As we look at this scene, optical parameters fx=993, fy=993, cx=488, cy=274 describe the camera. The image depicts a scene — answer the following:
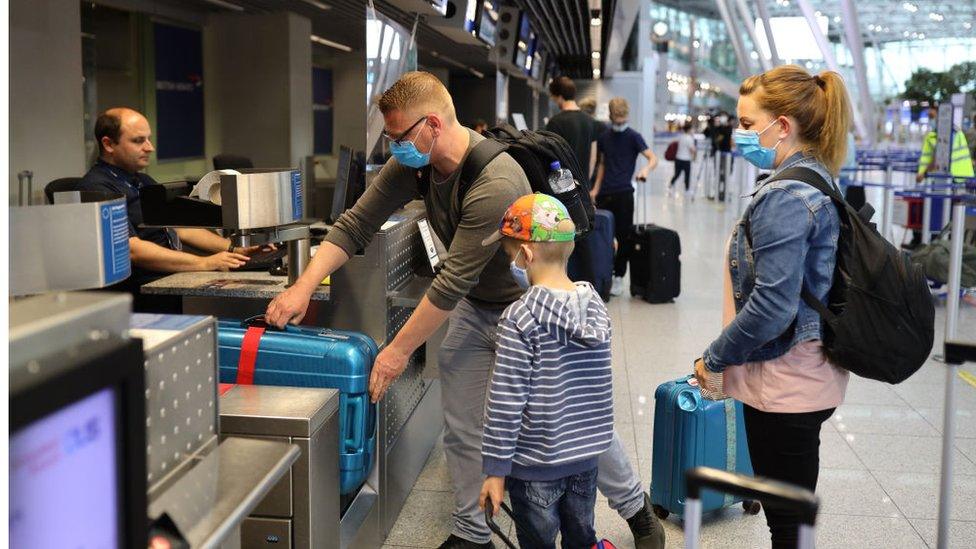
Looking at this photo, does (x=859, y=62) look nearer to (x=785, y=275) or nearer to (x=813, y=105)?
(x=813, y=105)

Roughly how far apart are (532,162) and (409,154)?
39 cm

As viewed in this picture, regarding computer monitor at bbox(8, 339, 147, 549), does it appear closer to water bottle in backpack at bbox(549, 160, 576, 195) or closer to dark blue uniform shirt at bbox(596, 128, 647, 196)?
water bottle in backpack at bbox(549, 160, 576, 195)

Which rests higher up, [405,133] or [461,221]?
[405,133]

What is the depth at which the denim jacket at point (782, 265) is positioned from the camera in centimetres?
230

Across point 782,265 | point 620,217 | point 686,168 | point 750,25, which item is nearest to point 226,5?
point 620,217

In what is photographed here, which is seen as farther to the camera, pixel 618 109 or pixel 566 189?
pixel 618 109

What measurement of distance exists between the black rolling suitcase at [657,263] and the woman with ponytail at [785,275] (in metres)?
5.85

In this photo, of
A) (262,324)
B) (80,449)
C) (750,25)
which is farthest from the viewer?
(750,25)

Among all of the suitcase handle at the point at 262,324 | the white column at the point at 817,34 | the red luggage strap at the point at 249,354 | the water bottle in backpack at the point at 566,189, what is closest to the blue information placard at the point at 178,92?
the suitcase handle at the point at 262,324

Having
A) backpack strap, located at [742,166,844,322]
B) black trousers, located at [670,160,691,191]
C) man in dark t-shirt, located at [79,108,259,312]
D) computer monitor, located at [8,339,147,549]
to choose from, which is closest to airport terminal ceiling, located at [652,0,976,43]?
black trousers, located at [670,160,691,191]

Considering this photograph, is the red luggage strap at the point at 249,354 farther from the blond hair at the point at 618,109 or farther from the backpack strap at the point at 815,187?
the blond hair at the point at 618,109

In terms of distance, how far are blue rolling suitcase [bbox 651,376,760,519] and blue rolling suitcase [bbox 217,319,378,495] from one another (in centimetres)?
120

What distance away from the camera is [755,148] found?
2.50 meters

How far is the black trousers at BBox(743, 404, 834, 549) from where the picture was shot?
7.99ft
